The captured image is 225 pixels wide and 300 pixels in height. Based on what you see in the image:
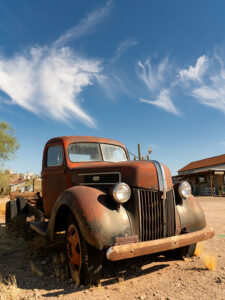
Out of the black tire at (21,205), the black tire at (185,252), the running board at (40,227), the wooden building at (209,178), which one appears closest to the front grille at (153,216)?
the black tire at (185,252)

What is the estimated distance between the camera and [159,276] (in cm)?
289

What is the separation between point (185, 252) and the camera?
344 centimetres

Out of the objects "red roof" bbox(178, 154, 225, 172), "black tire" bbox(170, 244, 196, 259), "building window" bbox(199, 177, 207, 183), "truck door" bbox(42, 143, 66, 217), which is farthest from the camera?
"red roof" bbox(178, 154, 225, 172)

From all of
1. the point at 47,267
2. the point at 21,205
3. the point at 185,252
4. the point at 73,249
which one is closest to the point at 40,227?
the point at 47,267

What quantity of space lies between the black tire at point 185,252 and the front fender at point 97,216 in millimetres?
1352

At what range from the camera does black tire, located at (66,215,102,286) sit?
254cm

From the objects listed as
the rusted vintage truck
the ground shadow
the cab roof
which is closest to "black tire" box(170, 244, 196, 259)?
the rusted vintage truck

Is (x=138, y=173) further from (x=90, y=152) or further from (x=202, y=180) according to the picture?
(x=202, y=180)

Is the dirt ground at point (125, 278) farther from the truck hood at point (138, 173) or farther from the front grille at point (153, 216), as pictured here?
the truck hood at point (138, 173)

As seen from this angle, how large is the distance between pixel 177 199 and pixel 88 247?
1.52 m

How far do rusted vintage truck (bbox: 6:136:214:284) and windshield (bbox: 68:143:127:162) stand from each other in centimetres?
38

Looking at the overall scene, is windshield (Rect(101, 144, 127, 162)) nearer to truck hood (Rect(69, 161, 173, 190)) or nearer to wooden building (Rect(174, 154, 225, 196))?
truck hood (Rect(69, 161, 173, 190))

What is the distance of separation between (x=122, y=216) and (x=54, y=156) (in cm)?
217

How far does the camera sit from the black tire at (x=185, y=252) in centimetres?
342
